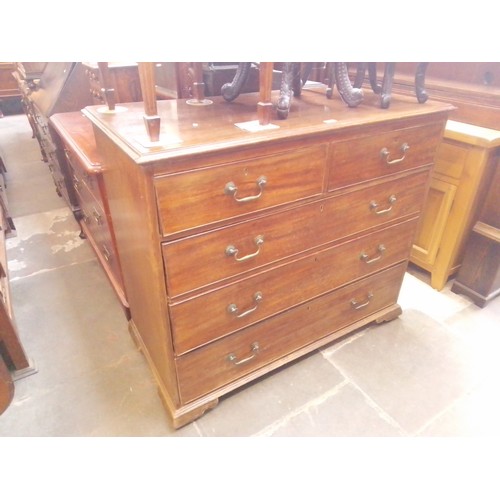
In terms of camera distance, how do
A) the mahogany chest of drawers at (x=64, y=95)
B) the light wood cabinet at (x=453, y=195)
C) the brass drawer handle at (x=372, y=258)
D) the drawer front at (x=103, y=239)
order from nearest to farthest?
1. the brass drawer handle at (x=372, y=258)
2. the drawer front at (x=103, y=239)
3. the light wood cabinet at (x=453, y=195)
4. the mahogany chest of drawers at (x=64, y=95)

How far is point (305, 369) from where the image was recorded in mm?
1535

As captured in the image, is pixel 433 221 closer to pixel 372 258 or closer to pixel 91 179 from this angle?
pixel 372 258

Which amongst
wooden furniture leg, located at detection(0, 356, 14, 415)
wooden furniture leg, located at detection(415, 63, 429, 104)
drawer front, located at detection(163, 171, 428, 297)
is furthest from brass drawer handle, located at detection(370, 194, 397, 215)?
wooden furniture leg, located at detection(0, 356, 14, 415)

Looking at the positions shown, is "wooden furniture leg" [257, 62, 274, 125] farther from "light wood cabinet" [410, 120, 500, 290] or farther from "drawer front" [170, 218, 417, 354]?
"light wood cabinet" [410, 120, 500, 290]

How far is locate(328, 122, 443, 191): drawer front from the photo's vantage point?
113 centimetres

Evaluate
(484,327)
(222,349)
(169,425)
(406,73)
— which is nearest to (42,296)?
(169,425)

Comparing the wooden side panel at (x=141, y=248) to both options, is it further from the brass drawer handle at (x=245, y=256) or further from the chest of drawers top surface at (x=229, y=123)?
the brass drawer handle at (x=245, y=256)

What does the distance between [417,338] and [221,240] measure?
1.18m

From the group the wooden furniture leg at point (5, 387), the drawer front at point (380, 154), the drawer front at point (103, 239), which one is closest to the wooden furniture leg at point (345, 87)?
the drawer front at point (380, 154)

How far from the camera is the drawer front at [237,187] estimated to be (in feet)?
2.89

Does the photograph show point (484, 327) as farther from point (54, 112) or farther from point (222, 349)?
point (54, 112)

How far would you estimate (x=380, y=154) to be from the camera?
121cm

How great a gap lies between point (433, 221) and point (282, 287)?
111 cm

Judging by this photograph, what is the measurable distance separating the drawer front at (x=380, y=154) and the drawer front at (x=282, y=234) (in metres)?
0.06
